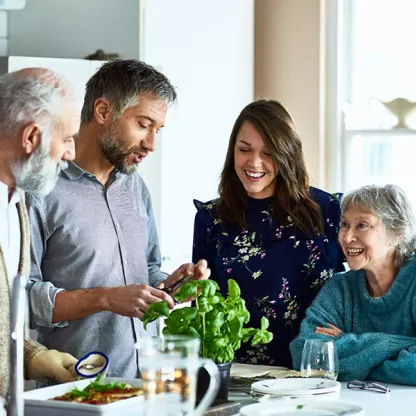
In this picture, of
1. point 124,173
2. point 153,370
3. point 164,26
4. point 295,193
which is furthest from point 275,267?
point 164,26

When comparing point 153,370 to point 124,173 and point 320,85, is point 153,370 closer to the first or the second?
point 124,173

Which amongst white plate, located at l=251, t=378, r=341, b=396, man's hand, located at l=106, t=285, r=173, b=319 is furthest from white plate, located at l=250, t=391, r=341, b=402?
man's hand, located at l=106, t=285, r=173, b=319

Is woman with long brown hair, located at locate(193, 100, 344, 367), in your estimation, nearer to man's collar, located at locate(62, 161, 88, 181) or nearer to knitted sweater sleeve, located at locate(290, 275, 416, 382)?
knitted sweater sleeve, located at locate(290, 275, 416, 382)

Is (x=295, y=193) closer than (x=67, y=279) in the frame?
No

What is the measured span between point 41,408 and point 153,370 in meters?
0.44

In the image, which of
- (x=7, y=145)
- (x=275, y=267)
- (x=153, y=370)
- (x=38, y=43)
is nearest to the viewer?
(x=153, y=370)

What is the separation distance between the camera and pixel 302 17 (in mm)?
4824

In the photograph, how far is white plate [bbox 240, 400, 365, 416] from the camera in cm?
183

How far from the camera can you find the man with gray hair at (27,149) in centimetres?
186

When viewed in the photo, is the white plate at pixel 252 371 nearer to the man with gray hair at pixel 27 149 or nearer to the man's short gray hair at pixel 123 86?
the man with gray hair at pixel 27 149

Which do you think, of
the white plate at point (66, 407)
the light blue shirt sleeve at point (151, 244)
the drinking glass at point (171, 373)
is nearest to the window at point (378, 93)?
the light blue shirt sleeve at point (151, 244)

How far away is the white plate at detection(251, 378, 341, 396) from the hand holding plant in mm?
205

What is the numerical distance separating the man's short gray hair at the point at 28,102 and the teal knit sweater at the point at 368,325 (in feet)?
3.29

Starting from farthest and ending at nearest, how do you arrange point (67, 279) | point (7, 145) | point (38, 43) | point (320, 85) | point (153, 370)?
point (320, 85), point (38, 43), point (67, 279), point (7, 145), point (153, 370)
